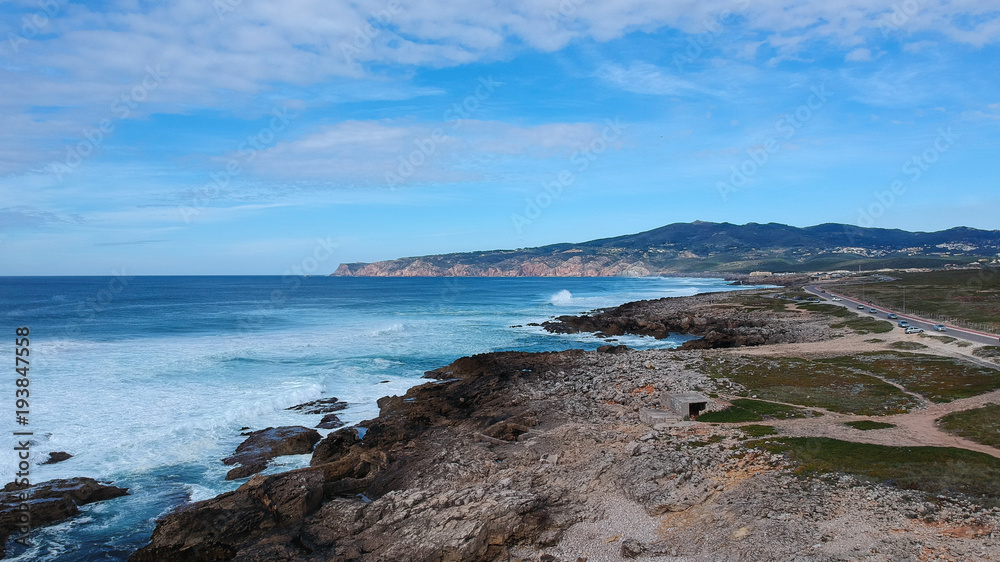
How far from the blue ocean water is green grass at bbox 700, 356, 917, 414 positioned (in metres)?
16.4

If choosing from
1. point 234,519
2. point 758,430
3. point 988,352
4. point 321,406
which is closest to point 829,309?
point 988,352

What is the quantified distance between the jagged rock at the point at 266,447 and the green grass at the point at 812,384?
1986 cm

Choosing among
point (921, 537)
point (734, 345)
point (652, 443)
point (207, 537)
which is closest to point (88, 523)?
point (207, 537)

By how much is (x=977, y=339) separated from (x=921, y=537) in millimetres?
36973

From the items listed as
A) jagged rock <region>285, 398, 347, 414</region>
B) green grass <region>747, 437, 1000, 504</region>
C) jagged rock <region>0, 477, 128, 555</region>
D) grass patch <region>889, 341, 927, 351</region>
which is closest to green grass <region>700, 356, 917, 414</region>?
green grass <region>747, 437, 1000, 504</region>

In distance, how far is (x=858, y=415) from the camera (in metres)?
22.1

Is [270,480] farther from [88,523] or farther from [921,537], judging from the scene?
[921,537]

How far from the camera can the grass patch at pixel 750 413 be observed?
21.8 metres

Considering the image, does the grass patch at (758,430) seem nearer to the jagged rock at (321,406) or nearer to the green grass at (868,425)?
the green grass at (868,425)

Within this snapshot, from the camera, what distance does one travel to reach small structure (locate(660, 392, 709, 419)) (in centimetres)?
2217

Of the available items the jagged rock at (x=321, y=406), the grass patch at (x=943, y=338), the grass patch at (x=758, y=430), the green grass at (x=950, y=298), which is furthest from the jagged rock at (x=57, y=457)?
the green grass at (x=950, y=298)

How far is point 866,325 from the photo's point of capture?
1972 inches

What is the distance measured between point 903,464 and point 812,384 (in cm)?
1267

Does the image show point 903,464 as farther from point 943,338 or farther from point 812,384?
A: point 943,338
